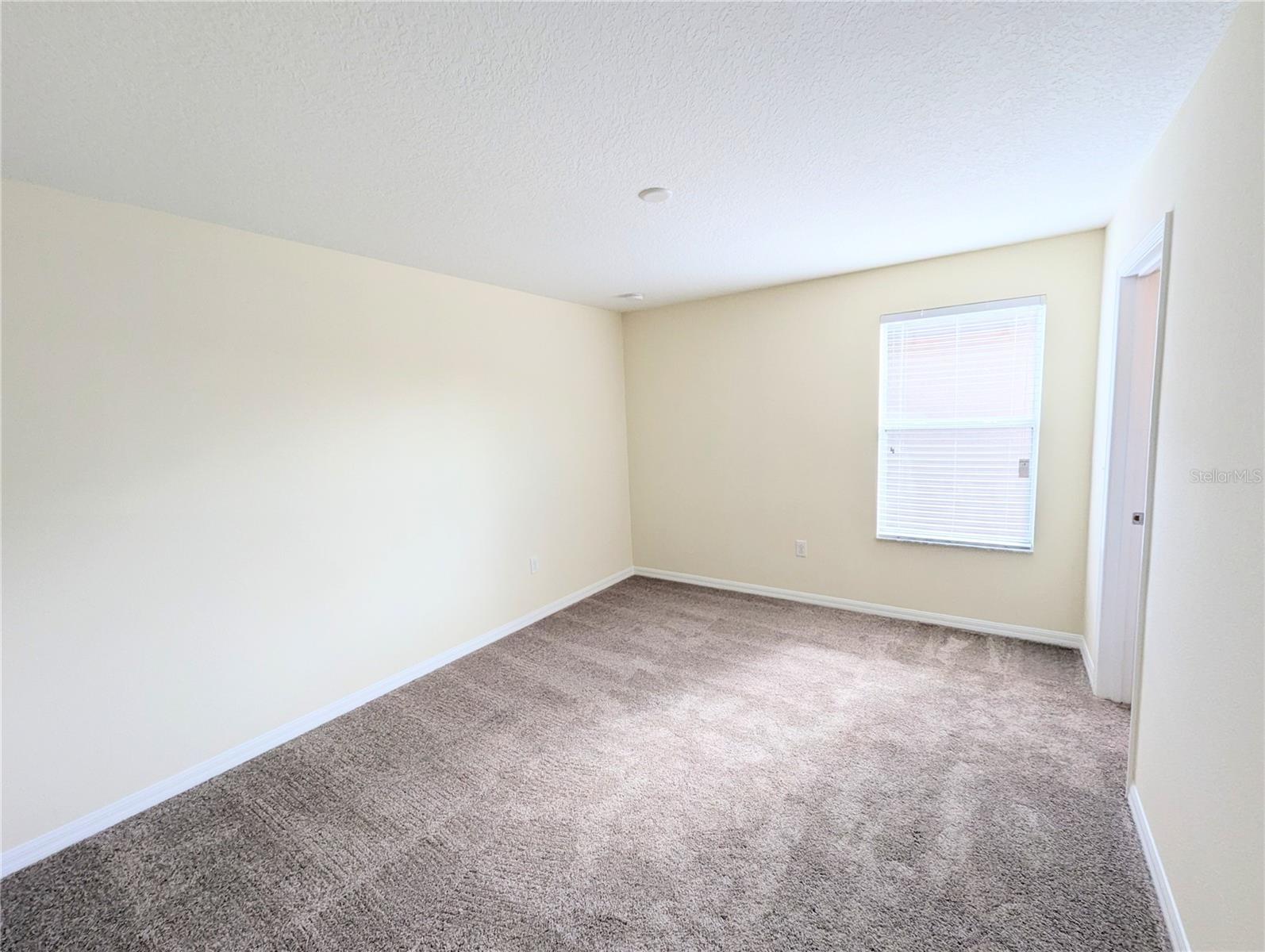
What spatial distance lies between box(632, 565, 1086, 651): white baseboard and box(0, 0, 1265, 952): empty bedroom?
0.15ft

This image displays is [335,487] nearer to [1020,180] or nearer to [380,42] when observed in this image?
[380,42]

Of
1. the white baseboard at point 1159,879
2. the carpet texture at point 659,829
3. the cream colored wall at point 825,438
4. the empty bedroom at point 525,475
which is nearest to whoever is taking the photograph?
the empty bedroom at point 525,475

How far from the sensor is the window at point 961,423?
3.16 m

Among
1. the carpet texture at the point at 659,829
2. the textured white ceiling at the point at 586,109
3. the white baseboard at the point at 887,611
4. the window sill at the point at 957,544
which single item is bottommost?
the carpet texture at the point at 659,829

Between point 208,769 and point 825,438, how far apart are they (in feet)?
12.8

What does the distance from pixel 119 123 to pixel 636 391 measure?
11.7ft

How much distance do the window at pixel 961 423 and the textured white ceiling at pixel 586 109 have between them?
31.5 inches

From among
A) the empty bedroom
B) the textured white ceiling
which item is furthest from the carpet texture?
the textured white ceiling

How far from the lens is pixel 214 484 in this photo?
236 cm

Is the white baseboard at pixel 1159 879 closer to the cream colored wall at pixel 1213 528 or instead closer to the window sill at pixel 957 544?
the cream colored wall at pixel 1213 528

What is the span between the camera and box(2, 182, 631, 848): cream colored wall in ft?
6.33

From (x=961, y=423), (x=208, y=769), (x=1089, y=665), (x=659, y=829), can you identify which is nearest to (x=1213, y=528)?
(x=659, y=829)

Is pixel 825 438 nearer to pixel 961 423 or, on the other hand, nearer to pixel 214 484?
pixel 961 423

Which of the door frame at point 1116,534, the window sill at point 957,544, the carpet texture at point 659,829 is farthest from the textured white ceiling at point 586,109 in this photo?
the carpet texture at point 659,829
